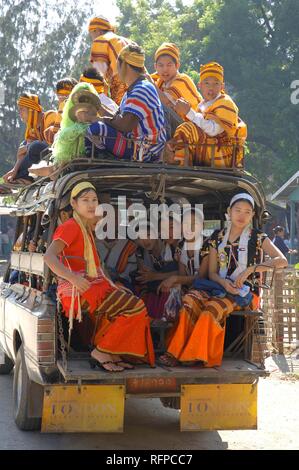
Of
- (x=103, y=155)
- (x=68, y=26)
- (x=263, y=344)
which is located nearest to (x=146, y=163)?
(x=103, y=155)

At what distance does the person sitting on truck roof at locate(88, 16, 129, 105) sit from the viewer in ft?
28.4

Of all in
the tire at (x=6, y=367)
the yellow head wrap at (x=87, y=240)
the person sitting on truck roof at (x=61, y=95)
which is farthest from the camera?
the tire at (x=6, y=367)

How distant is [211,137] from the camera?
22.8ft

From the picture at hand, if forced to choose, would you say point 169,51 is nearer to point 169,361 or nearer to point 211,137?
point 211,137

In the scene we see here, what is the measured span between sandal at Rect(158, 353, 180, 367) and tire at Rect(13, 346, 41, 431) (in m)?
1.07

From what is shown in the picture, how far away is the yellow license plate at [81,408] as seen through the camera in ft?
19.3

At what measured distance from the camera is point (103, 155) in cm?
668

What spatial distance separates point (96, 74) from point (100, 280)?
Answer: 256cm

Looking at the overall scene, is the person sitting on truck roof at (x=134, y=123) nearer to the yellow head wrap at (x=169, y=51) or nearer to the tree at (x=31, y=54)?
the yellow head wrap at (x=169, y=51)

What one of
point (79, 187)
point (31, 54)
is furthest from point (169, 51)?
point (31, 54)

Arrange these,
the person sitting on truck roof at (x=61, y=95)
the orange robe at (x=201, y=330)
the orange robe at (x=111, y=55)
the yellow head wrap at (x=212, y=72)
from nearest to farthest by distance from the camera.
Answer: the orange robe at (x=201, y=330) < the yellow head wrap at (x=212, y=72) < the person sitting on truck roof at (x=61, y=95) < the orange robe at (x=111, y=55)

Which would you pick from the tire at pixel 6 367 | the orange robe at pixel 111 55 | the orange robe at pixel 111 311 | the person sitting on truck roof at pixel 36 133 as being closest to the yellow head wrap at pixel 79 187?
the orange robe at pixel 111 311

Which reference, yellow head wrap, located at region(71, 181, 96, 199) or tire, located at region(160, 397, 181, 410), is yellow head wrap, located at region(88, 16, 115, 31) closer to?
yellow head wrap, located at region(71, 181, 96, 199)

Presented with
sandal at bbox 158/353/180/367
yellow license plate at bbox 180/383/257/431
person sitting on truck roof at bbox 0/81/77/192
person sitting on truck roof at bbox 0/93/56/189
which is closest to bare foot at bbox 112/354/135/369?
sandal at bbox 158/353/180/367
